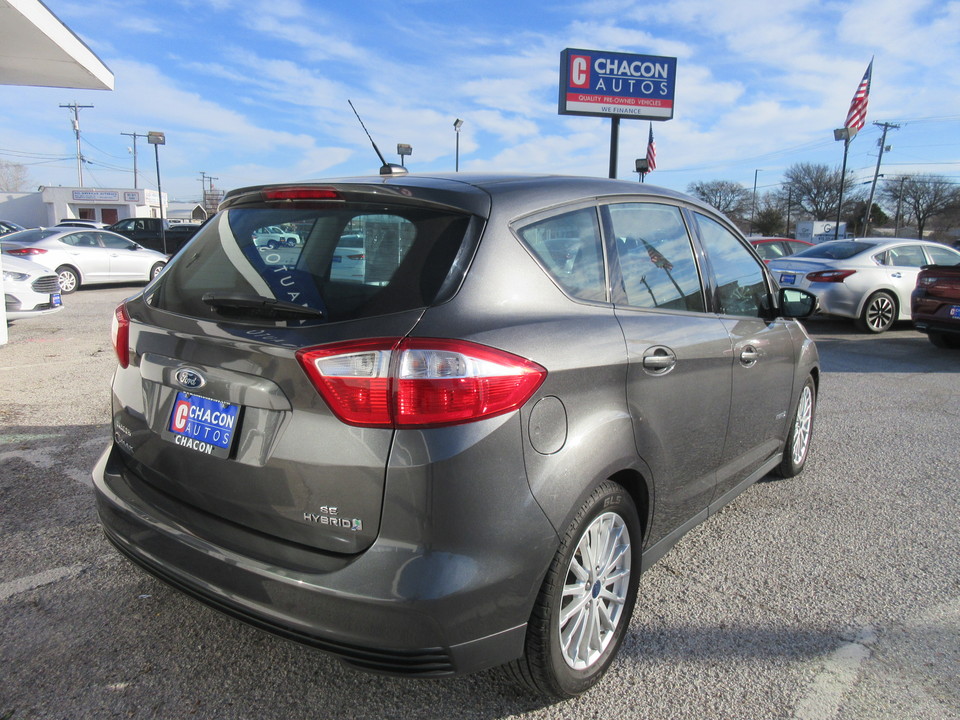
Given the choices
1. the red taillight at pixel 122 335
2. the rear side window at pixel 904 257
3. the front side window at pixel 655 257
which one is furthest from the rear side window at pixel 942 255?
the red taillight at pixel 122 335

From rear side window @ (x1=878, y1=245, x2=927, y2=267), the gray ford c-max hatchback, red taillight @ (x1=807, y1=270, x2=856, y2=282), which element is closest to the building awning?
the gray ford c-max hatchback

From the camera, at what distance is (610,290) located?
2502mm

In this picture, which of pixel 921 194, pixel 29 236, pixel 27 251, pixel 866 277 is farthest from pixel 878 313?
pixel 921 194

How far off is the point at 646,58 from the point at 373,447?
20427 millimetres

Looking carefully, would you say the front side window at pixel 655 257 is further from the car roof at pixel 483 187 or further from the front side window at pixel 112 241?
the front side window at pixel 112 241

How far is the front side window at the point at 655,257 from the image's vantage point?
2.66 metres

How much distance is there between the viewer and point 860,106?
90.0 feet

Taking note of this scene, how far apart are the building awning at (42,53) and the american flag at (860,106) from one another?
87.3 ft

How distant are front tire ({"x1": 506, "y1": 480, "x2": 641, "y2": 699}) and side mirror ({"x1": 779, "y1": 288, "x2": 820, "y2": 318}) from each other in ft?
6.26

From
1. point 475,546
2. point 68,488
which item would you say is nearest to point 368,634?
A: point 475,546

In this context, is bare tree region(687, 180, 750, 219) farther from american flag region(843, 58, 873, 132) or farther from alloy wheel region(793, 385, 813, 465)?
alloy wheel region(793, 385, 813, 465)

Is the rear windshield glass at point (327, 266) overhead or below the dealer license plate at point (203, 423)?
overhead

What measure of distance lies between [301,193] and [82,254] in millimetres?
15255

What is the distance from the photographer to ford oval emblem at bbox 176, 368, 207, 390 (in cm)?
210
